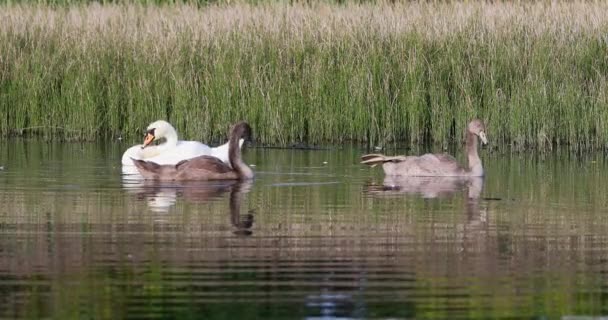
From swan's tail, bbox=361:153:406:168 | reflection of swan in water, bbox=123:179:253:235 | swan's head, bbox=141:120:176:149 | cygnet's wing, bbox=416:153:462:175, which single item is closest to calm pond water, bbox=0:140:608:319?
reflection of swan in water, bbox=123:179:253:235

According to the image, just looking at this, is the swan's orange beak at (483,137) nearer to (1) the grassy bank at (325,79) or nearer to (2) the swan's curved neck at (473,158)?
(2) the swan's curved neck at (473,158)

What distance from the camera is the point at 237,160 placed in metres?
14.8

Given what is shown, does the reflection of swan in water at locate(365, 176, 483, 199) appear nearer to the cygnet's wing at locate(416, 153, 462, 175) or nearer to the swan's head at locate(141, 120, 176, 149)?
the cygnet's wing at locate(416, 153, 462, 175)

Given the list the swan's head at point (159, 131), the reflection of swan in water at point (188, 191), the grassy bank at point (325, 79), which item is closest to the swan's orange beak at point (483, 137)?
the grassy bank at point (325, 79)

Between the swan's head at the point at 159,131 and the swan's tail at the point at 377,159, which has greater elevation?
the swan's head at the point at 159,131

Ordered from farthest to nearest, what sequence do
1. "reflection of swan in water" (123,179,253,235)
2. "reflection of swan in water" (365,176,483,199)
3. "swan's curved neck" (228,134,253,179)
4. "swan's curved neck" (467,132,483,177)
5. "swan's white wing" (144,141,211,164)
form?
"swan's white wing" (144,141,211,164), "swan's curved neck" (467,132,483,177), "swan's curved neck" (228,134,253,179), "reflection of swan in water" (365,176,483,199), "reflection of swan in water" (123,179,253,235)

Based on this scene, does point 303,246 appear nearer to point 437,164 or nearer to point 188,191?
point 188,191

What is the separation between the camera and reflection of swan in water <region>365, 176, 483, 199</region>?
45.1 ft

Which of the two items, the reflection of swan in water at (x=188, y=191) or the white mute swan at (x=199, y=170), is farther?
the white mute swan at (x=199, y=170)

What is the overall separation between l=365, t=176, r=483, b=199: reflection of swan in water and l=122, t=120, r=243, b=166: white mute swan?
5.47ft

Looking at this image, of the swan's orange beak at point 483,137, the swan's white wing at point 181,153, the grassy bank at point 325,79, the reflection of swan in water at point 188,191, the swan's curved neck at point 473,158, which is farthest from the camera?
the grassy bank at point 325,79

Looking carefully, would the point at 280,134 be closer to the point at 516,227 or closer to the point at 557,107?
the point at 557,107

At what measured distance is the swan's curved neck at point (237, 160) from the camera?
1464 cm

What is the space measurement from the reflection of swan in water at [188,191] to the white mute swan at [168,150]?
2.37ft
